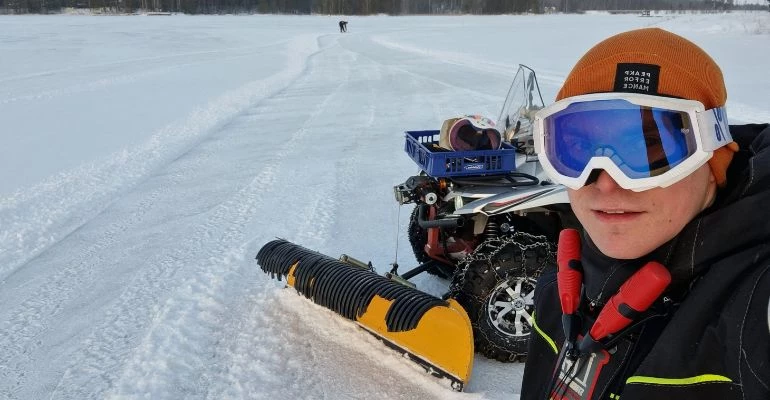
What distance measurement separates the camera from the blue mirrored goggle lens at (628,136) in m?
1.21

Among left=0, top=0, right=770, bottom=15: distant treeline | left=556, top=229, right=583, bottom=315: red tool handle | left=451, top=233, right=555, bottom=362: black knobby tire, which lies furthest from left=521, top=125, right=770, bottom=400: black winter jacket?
left=0, top=0, right=770, bottom=15: distant treeline

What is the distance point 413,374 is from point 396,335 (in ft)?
0.73

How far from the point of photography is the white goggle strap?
46.3 inches

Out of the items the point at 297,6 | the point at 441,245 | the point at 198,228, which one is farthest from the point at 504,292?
the point at 297,6

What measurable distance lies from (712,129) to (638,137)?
0.14 m

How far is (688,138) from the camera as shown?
1200mm

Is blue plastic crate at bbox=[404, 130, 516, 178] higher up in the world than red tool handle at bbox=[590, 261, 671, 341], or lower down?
lower down

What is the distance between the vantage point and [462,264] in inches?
145

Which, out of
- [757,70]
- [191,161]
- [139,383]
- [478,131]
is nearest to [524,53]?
[757,70]

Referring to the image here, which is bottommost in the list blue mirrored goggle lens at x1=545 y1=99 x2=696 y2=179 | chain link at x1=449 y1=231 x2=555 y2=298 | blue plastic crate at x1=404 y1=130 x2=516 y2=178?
chain link at x1=449 y1=231 x2=555 y2=298

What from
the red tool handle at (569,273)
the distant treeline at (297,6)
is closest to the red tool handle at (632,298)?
the red tool handle at (569,273)

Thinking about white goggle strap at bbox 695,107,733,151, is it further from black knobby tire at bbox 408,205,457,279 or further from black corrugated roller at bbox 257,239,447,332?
black knobby tire at bbox 408,205,457,279

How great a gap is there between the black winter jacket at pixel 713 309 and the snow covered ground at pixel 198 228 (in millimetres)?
1955

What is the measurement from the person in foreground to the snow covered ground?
1.92m
